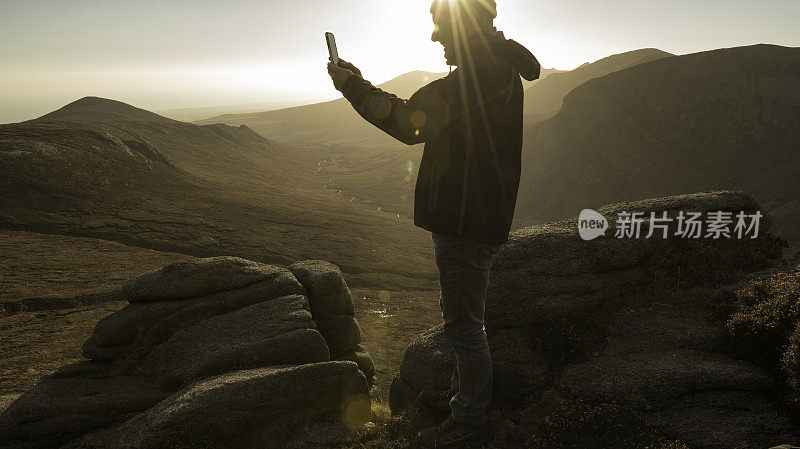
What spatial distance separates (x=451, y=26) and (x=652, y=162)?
42.8 m

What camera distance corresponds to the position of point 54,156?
24.9 meters

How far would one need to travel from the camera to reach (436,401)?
5.37 meters

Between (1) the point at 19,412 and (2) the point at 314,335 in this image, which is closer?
(1) the point at 19,412

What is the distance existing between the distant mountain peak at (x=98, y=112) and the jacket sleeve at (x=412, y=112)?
6521 cm

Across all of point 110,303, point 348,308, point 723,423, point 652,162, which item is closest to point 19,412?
point 348,308

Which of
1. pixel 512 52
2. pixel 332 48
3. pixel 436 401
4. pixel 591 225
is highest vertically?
pixel 332 48

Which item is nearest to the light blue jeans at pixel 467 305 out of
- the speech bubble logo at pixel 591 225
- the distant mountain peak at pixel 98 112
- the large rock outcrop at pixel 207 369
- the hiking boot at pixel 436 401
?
the hiking boot at pixel 436 401

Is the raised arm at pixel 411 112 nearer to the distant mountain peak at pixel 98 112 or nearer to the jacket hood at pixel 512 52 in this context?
the jacket hood at pixel 512 52

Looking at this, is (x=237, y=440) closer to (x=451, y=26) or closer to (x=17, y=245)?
(x=451, y=26)

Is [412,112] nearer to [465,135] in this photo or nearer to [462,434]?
[465,135]

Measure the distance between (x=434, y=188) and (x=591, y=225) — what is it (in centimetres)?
527

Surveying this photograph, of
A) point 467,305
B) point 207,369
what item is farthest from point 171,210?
point 467,305

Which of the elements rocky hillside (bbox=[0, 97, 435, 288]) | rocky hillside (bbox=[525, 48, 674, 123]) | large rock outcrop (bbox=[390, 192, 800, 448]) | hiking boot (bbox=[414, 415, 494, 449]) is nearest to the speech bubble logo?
large rock outcrop (bbox=[390, 192, 800, 448])

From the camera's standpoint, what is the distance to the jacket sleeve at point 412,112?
3061 mm
